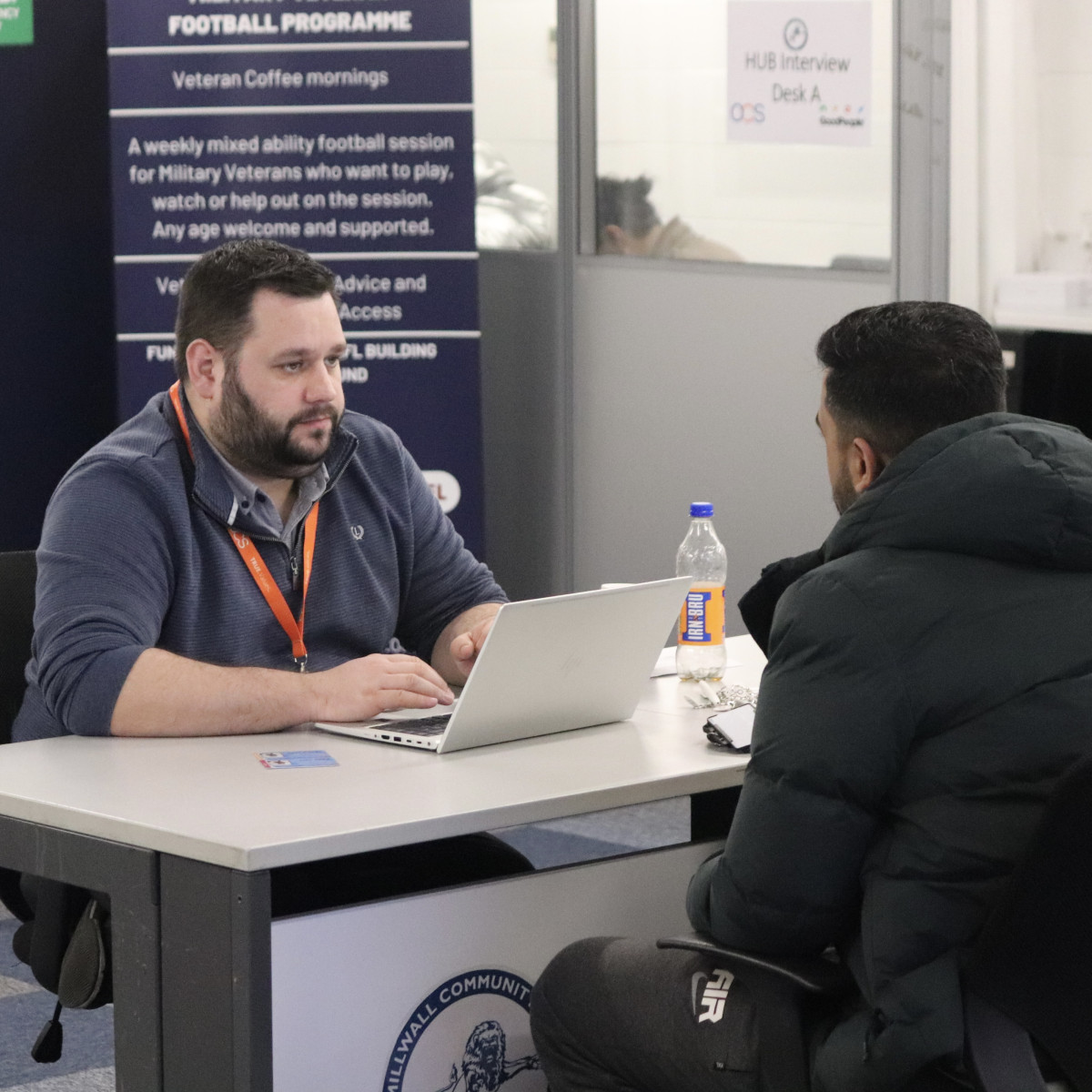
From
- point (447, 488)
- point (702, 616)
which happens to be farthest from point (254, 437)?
point (447, 488)

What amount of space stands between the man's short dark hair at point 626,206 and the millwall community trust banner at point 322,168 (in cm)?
47

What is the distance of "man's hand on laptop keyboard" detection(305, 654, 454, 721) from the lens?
2.33m

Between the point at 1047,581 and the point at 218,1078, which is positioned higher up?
the point at 1047,581

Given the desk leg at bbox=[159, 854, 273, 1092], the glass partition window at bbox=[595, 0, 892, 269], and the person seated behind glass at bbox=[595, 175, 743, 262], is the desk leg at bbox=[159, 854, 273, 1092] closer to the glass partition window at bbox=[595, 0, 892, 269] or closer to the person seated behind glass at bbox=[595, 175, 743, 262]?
the glass partition window at bbox=[595, 0, 892, 269]

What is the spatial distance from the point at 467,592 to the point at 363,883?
567 millimetres

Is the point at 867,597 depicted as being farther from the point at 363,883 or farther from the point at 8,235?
the point at 8,235

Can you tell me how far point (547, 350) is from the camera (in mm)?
5180

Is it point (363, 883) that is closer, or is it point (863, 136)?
point (363, 883)

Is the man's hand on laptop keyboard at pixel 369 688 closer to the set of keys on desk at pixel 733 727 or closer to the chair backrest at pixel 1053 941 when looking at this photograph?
the set of keys on desk at pixel 733 727

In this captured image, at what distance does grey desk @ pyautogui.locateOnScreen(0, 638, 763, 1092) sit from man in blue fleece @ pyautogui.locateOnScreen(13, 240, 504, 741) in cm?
10

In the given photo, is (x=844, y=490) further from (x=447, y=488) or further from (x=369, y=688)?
(x=447, y=488)

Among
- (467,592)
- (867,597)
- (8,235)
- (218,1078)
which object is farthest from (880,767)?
(8,235)

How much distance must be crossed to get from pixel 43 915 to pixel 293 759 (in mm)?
455

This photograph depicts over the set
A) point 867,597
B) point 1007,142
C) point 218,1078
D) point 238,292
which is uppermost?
point 1007,142
